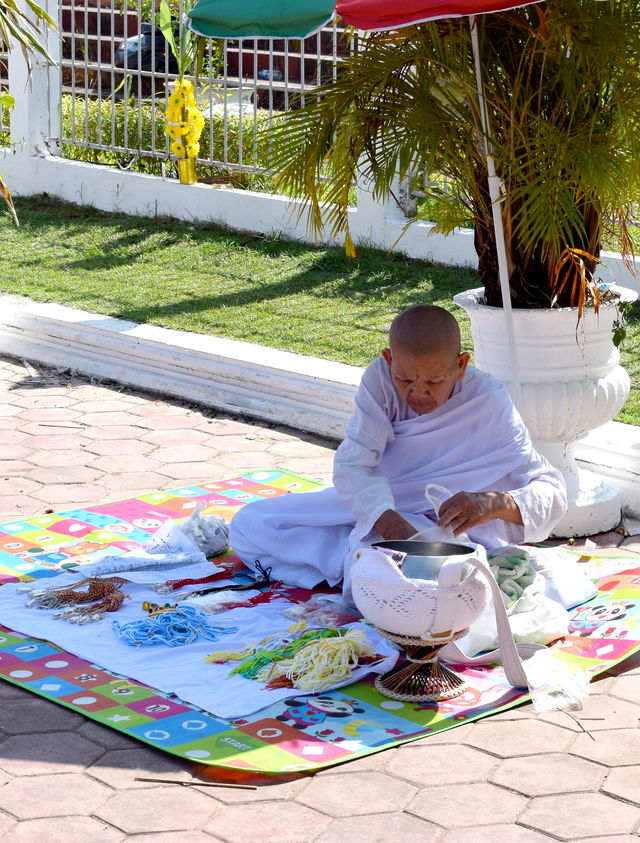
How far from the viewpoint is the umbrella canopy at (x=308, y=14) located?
383 centimetres

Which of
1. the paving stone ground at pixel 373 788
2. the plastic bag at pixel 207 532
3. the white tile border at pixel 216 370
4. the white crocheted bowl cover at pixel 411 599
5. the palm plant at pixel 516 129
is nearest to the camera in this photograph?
the paving stone ground at pixel 373 788

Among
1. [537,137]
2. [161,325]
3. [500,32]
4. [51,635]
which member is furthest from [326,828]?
[161,325]

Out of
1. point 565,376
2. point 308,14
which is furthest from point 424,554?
point 308,14

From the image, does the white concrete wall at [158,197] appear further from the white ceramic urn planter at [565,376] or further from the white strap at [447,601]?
the white strap at [447,601]

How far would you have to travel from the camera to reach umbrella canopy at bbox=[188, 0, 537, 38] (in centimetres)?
383

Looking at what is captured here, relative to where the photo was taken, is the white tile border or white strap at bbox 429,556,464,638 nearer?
white strap at bbox 429,556,464,638

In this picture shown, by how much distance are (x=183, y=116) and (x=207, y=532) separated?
5.66 m

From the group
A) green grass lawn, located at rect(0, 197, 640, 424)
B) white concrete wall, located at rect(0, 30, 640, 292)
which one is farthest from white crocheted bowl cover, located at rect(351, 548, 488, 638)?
white concrete wall, located at rect(0, 30, 640, 292)

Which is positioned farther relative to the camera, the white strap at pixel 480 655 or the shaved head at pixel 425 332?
the shaved head at pixel 425 332

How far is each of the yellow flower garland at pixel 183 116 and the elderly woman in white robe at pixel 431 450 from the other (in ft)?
19.6

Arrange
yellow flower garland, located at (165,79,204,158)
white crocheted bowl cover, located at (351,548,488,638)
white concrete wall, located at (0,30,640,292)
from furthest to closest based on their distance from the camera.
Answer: yellow flower garland, located at (165,79,204,158) < white concrete wall, located at (0,30,640,292) < white crocheted bowl cover, located at (351,548,488,638)

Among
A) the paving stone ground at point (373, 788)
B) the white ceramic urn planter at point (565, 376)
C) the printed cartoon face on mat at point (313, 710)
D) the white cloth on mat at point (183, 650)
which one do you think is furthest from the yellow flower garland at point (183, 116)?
the printed cartoon face on mat at point (313, 710)

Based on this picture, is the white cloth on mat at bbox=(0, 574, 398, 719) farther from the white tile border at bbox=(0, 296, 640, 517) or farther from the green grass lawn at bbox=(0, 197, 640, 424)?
the green grass lawn at bbox=(0, 197, 640, 424)

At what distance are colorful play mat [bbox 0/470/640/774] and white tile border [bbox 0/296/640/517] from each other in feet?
2.61
